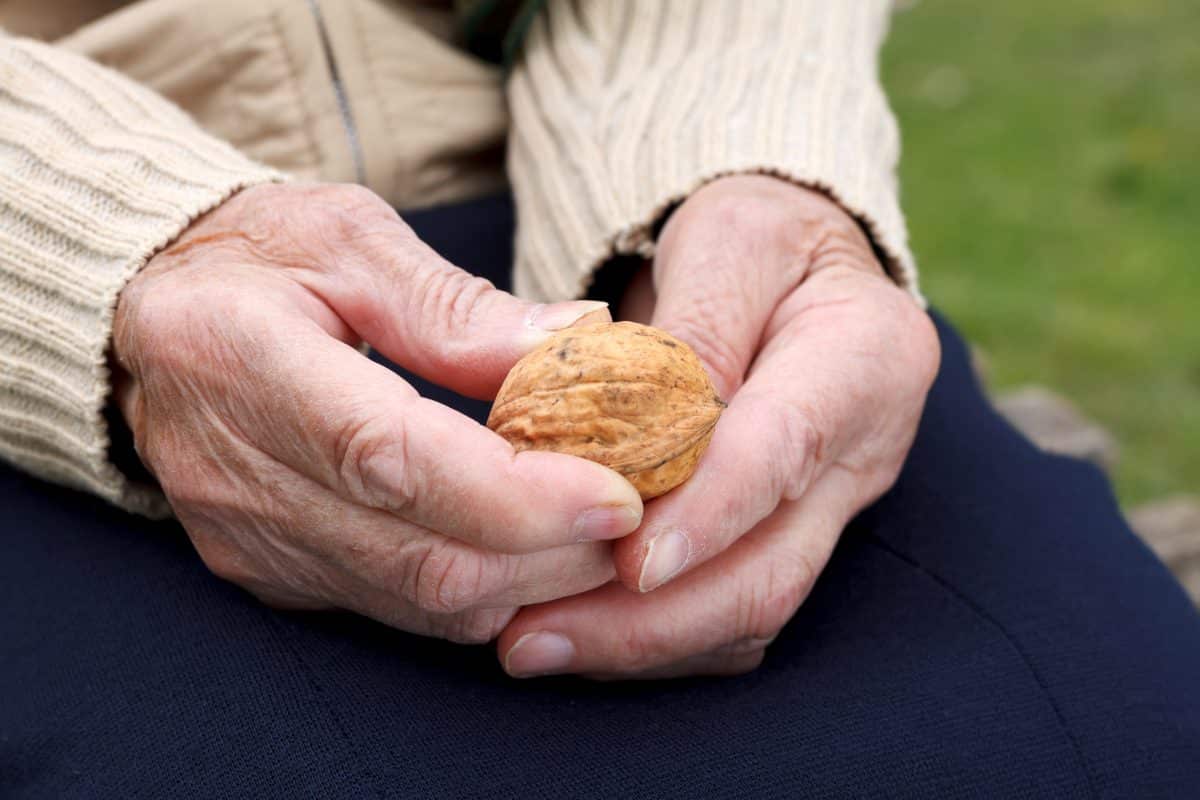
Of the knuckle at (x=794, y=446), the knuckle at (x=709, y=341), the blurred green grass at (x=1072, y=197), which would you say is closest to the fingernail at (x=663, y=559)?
the knuckle at (x=794, y=446)

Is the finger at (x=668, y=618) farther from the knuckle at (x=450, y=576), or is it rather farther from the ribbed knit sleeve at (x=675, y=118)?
the ribbed knit sleeve at (x=675, y=118)

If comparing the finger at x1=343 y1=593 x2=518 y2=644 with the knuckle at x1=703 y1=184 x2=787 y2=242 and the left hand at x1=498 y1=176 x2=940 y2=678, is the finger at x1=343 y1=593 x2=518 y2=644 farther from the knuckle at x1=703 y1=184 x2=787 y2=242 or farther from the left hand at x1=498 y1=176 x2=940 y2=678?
the knuckle at x1=703 y1=184 x2=787 y2=242

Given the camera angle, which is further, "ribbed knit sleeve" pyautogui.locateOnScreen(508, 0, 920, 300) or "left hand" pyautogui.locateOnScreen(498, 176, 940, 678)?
"ribbed knit sleeve" pyautogui.locateOnScreen(508, 0, 920, 300)

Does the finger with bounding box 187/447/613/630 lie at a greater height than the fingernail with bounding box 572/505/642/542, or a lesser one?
lesser

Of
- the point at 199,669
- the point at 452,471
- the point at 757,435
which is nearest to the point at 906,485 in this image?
the point at 757,435

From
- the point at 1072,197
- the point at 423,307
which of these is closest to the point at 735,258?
the point at 423,307

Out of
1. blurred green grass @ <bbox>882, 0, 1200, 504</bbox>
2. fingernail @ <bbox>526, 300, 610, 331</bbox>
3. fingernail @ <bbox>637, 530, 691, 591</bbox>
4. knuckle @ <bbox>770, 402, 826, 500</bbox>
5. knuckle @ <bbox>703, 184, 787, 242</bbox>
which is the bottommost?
blurred green grass @ <bbox>882, 0, 1200, 504</bbox>

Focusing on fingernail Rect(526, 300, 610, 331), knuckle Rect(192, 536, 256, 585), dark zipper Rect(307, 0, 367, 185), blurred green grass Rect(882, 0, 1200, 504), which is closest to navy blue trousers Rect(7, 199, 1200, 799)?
knuckle Rect(192, 536, 256, 585)

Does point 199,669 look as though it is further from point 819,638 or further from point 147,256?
point 819,638

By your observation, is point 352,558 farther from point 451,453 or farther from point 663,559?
point 663,559
